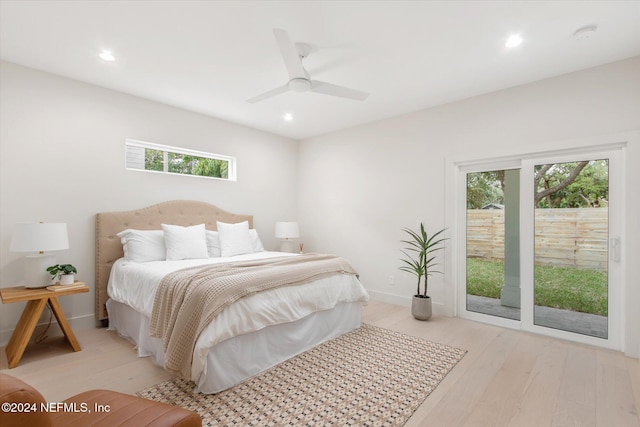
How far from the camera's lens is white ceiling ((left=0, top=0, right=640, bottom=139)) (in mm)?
2154

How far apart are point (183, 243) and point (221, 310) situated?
5.54 feet

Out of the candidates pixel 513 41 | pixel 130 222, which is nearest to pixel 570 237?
pixel 513 41

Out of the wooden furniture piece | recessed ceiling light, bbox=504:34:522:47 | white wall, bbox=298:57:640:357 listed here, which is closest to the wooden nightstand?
the wooden furniture piece

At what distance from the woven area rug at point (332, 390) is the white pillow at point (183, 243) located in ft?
4.95

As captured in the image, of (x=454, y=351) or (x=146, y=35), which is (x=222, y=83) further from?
(x=454, y=351)

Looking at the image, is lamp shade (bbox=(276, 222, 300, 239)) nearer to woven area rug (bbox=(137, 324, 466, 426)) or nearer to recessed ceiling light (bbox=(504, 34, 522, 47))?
woven area rug (bbox=(137, 324, 466, 426))

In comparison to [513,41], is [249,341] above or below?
below

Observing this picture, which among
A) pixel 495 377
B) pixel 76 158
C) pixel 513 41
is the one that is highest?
pixel 513 41

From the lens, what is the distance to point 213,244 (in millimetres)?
4027

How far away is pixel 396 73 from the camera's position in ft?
10.1

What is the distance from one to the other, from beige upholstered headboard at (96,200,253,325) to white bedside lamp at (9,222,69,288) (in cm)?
52

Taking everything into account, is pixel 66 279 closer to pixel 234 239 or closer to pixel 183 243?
pixel 183 243

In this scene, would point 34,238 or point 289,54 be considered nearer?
point 289,54

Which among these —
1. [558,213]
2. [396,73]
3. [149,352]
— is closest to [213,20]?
[396,73]
